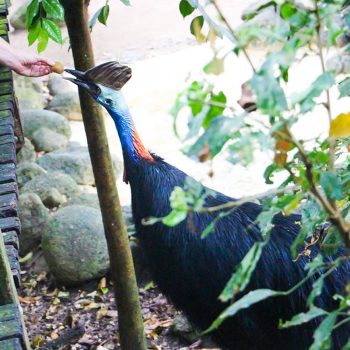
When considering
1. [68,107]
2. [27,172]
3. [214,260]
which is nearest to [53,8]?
[214,260]

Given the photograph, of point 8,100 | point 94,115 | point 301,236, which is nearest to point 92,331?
point 8,100

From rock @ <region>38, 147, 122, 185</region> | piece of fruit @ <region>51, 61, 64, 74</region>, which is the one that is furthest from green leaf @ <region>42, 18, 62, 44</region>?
rock @ <region>38, 147, 122, 185</region>

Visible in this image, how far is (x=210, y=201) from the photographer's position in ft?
9.37

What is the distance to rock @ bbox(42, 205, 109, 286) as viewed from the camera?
4.27m

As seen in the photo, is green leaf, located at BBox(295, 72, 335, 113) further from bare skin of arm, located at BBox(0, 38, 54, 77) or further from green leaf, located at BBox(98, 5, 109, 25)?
bare skin of arm, located at BBox(0, 38, 54, 77)

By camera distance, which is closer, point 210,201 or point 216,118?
point 216,118

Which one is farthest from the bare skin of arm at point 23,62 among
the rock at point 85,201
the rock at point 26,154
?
the rock at point 26,154

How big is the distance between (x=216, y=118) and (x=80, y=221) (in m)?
3.34

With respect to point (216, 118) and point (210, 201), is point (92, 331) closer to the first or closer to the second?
point (210, 201)

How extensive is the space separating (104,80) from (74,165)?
2.56 metres


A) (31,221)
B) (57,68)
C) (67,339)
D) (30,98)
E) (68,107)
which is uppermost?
(30,98)

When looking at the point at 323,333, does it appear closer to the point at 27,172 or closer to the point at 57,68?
the point at 57,68

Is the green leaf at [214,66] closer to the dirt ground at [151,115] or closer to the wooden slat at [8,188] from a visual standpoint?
the dirt ground at [151,115]

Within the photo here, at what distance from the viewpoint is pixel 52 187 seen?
5.06 m
